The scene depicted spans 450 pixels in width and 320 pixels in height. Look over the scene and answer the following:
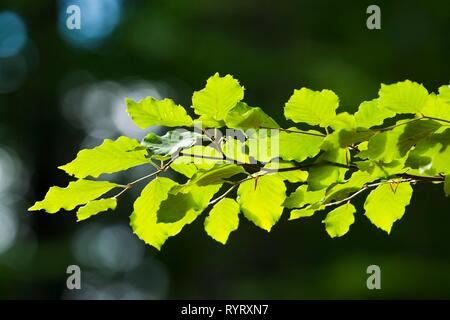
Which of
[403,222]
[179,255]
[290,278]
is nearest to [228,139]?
[290,278]

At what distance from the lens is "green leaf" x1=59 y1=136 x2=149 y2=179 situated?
2.59 ft

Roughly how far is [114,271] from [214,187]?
6280 mm

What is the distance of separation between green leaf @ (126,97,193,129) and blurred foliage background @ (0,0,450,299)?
13.2 feet

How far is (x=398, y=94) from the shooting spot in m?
0.69

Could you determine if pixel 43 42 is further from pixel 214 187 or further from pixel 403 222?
pixel 214 187

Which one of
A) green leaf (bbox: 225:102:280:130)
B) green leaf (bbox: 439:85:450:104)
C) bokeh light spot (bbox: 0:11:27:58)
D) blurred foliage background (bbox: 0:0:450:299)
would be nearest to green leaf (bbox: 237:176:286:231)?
green leaf (bbox: 225:102:280:130)

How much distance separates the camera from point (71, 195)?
0.82 m

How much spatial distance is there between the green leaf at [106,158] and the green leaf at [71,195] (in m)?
0.02

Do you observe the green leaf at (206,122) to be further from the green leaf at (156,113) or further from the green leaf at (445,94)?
the green leaf at (445,94)

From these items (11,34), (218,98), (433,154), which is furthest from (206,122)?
(11,34)

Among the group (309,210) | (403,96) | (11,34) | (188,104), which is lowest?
(309,210)

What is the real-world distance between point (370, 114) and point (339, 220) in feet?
0.56

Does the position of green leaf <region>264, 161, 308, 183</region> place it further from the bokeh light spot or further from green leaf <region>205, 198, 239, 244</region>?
the bokeh light spot

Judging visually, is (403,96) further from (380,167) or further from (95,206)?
(95,206)
